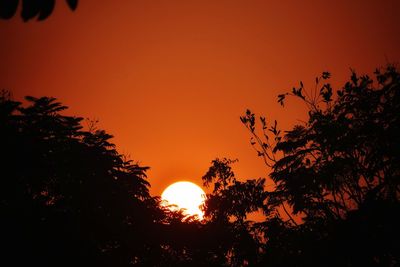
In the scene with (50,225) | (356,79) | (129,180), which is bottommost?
(50,225)

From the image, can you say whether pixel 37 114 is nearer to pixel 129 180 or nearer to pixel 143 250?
pixel 129 180

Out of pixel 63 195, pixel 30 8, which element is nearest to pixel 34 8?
pixel 30 8

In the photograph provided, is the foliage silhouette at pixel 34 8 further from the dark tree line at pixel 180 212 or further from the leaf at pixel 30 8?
the dark tree line at pixel 180 212

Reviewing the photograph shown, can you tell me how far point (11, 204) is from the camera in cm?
1012

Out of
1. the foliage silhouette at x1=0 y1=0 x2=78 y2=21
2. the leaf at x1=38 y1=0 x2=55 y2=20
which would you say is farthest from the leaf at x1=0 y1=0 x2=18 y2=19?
the leaf at x1=38 y1=0 x2=55 y2=20

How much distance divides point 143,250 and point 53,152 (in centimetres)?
697

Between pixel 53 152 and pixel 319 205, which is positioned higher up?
pixel 53 152

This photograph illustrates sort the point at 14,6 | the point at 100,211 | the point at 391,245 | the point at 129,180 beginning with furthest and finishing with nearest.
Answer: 1. the point at 129,180
2. the point at 100,211
3. the point at 391,245
4. the point at 14,6

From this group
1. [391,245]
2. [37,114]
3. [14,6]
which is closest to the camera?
[14,6]

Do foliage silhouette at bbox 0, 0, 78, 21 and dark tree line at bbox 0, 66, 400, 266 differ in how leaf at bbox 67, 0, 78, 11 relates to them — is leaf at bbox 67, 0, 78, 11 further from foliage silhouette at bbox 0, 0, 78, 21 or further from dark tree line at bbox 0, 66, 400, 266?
dark tree line at bbox 0, 66, 400, 266

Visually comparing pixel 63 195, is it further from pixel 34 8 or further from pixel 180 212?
pixel 34 8

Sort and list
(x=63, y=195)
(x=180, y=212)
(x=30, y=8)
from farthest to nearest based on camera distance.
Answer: (x=180, y=212) → (x=63, y=195) → (x=30, y=8)

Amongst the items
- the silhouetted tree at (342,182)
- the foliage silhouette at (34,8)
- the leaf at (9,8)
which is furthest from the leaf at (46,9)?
the silhouetted tree at (342,182)

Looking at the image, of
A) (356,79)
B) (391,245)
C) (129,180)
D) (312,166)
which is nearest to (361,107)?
(356,79)
